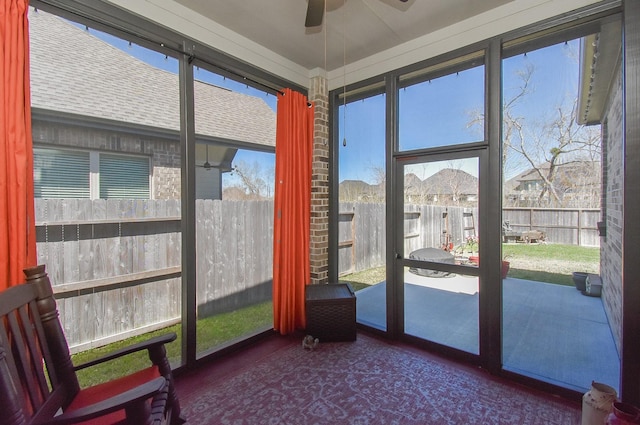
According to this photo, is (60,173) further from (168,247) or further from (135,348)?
(135,348)

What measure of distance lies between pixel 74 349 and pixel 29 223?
4.15 feet

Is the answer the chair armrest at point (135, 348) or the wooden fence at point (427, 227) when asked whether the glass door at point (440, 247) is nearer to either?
the wooden fence at point (427, 227)

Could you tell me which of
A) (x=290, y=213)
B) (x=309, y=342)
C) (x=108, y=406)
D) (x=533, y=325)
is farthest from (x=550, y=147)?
(x=108, y=406)

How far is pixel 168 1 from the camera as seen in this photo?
2.19 metres

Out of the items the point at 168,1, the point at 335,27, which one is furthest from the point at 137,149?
the point at 335,27

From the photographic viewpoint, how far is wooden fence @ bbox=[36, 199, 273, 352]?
219cm

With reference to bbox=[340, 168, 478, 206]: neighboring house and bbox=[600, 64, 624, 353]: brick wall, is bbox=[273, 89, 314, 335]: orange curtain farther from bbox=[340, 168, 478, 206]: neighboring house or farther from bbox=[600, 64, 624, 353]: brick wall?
bbox=[600, 64, 624, 353]: brick wall

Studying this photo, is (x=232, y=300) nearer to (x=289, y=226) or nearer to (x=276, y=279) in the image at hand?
(x=276, y=279)

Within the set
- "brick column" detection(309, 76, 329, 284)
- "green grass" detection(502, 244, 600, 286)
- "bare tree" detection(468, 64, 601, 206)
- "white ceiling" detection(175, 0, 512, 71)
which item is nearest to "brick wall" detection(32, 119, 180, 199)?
"white ceiling" detection(175, 0, 512, 71)

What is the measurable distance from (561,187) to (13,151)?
3425mm

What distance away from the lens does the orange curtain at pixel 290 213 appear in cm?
298

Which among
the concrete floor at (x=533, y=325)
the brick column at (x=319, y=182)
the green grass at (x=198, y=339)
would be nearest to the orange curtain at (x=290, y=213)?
the brick column at (x=319, y=182)

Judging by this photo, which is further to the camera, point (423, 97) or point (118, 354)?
point (423, 97)

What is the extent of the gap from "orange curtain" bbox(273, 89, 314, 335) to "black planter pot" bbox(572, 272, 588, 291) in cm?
230
